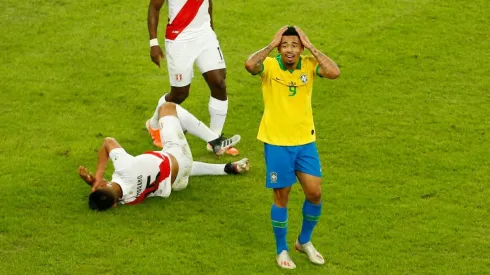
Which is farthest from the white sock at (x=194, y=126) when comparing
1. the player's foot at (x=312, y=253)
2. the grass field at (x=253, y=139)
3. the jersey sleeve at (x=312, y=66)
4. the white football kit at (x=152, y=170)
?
the jersey sleeve at (x=312, y=66)

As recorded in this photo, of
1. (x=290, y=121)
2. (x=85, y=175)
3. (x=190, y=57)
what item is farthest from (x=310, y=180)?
(x=190, y=57)

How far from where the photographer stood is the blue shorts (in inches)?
367

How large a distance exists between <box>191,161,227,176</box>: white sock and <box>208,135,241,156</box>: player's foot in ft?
1.50

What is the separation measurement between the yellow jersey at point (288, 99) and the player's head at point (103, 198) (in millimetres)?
2137

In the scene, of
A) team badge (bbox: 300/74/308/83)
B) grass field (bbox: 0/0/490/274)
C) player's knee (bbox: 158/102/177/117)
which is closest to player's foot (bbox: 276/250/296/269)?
grass field (bbox: 0/0/490/274)

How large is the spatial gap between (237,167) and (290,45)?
2972 mm

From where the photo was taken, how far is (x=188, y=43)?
12.2 meters

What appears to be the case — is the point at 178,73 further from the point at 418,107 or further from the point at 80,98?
the point at 418,107

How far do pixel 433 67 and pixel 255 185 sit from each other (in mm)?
4624

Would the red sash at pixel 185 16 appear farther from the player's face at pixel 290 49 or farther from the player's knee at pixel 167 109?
the player's face at pixel 290 49

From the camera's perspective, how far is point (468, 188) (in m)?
11.3

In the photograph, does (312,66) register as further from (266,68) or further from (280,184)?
(280,184)

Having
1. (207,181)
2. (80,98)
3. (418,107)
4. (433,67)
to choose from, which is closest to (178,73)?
(207,181)

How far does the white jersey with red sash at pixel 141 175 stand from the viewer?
1068 centimetres
